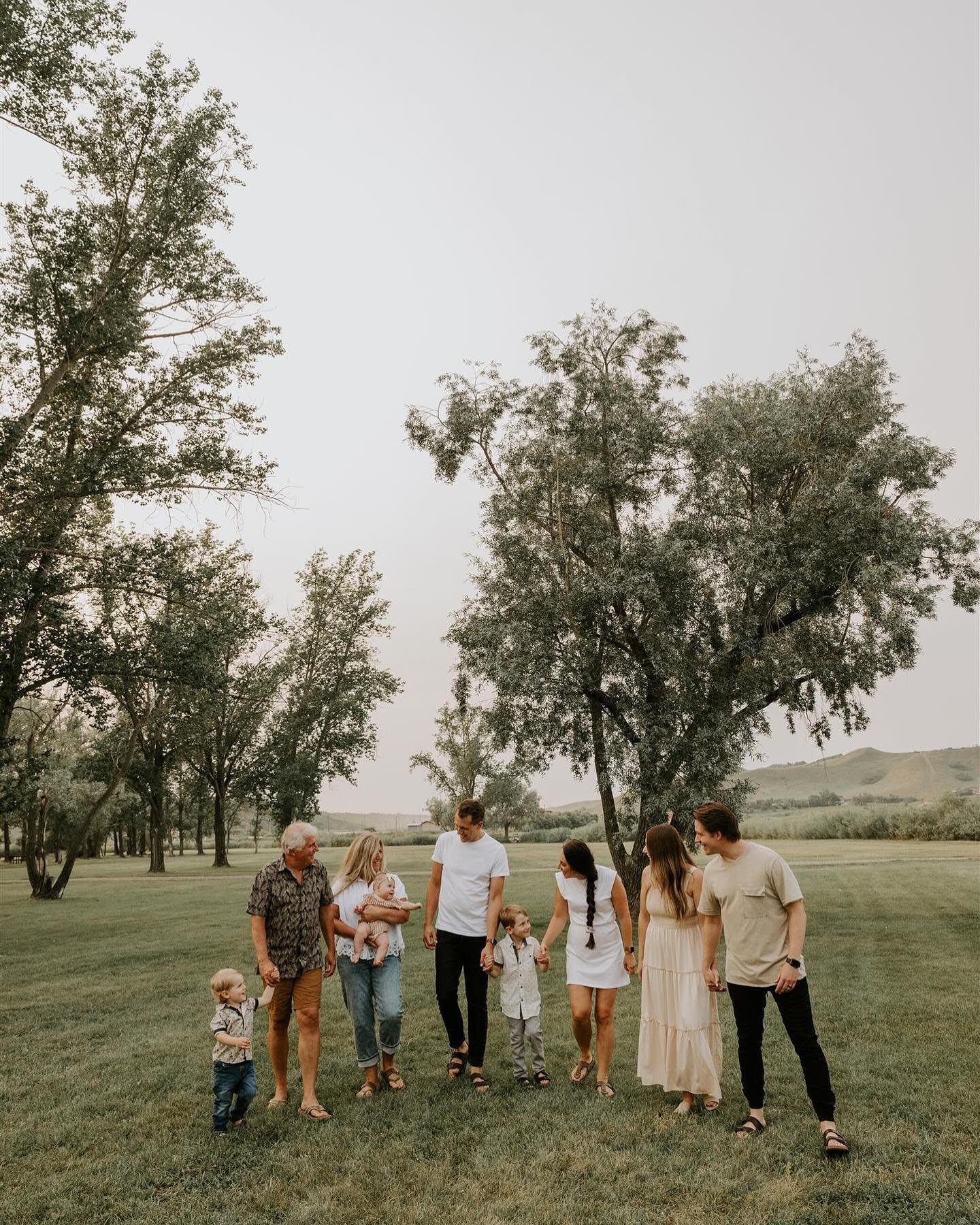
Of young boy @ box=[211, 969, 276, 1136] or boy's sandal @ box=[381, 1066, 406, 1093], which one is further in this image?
boy's sandal @ box=[381, 1066, 406, 1093]

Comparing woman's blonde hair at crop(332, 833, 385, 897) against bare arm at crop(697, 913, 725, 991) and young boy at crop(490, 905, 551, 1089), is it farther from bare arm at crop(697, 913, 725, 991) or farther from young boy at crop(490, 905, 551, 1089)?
bare arm at crop(697, 913, 725, 991)

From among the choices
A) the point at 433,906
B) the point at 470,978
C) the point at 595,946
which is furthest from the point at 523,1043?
the point at 433,906

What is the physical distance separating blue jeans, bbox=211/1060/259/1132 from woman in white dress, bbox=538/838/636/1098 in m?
2.39

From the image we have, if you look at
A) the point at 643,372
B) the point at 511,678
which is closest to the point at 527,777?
the point at 511,678

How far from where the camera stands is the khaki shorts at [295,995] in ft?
19.6

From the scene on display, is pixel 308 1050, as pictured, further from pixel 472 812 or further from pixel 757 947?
pixel 757 947

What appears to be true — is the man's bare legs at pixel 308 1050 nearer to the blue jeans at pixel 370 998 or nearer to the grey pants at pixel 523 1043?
the blue jeans at pixel 370 998

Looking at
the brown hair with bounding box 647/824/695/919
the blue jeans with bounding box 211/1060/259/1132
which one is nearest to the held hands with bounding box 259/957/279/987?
the blue jeans with bounding box 211/1060/259/1132

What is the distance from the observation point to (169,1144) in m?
5.41

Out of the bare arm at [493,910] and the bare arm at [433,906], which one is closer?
the bare arm at [493,910]

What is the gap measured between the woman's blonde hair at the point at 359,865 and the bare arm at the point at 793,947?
312cm

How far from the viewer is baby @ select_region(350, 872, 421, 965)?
245 inches

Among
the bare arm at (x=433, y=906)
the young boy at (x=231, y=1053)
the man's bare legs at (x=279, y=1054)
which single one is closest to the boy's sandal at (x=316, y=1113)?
the man's bare legs at (x=279, y=1054)

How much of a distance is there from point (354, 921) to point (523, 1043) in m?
1.78
